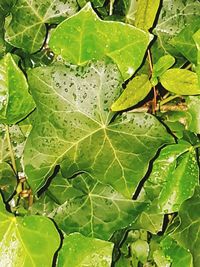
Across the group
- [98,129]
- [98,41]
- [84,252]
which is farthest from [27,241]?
[98,41]

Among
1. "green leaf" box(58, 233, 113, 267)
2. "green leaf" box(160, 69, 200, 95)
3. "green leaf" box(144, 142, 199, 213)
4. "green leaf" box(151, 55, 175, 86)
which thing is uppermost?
"green leaf" box(151, 55, 175, 86)

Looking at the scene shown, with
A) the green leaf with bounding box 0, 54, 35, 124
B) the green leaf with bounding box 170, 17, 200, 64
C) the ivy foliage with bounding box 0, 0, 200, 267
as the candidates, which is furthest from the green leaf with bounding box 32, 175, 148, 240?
the green leaf with bounding box 170, 17, 200, 64

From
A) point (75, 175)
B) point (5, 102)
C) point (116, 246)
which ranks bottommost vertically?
point (116, 246)

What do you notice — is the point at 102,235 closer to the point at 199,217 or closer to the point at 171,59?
the point at 199,217

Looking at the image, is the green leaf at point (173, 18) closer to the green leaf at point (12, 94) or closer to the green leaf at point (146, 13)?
the green leaf at point (146, 13)

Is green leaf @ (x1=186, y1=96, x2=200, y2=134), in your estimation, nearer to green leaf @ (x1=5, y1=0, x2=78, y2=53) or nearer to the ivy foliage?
the ivy foliage

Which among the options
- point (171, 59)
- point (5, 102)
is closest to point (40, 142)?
point (5, 102)

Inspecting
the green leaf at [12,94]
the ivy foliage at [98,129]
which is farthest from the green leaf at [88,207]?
the green leaf at [12,94]

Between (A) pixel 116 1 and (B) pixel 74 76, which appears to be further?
(A) pixel 116 1
